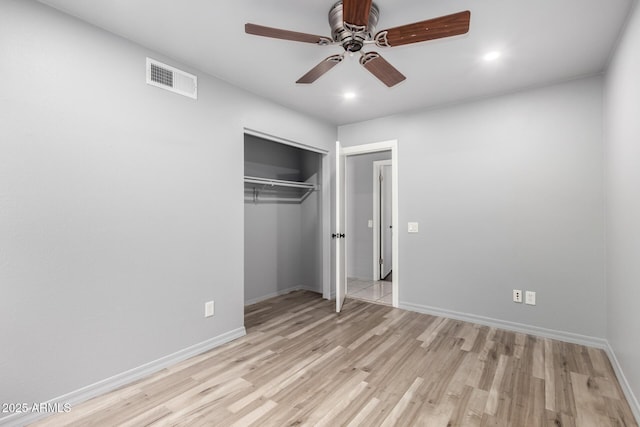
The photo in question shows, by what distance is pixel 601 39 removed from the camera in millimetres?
2225

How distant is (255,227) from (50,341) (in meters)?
2.56

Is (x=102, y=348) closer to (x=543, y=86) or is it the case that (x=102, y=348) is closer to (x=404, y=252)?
(x=404, y=252)

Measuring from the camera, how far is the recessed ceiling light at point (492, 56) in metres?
2.39

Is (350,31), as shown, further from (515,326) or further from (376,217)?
(376,217)

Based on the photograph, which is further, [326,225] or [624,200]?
[326,225]

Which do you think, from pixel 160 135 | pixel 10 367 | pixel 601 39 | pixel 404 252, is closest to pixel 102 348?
pixel 10 367

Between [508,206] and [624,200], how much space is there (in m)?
1.10

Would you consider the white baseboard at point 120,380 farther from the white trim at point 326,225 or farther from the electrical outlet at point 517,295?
the electrical outlet at point 517,295

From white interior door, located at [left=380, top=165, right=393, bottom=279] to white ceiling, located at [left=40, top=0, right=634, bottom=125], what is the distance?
8.05ft

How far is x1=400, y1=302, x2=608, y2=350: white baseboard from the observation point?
2803mm

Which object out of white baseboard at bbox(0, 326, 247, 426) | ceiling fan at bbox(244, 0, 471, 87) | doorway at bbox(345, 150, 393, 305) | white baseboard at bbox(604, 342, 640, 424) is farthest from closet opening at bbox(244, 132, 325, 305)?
white baseboard at bbox(604, 342, 640, 424)

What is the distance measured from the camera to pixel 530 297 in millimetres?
3072

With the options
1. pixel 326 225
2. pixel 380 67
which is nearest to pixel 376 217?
pixel 326 225

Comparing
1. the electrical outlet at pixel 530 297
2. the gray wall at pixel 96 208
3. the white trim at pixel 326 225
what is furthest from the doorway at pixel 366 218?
the gray wall at pixel 96 208
